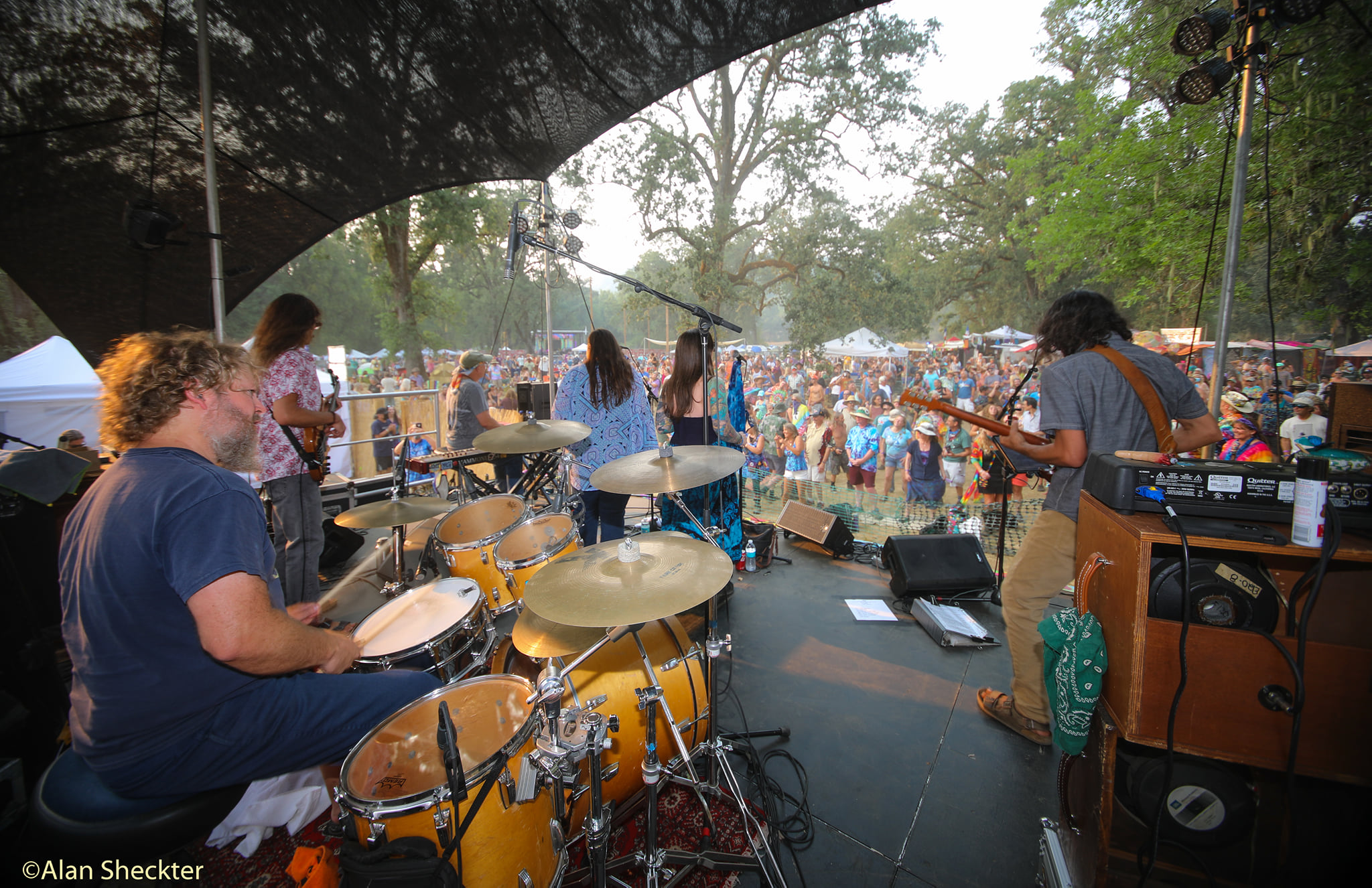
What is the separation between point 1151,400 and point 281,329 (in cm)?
408

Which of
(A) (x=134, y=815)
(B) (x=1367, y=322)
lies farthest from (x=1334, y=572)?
(B) (x=1367, y=322)

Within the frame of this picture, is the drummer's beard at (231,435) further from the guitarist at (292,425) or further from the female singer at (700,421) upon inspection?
the female singer at (700,421)

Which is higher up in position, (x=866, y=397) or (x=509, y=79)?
(x=509, y=79)

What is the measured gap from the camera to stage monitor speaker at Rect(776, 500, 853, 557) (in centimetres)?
454

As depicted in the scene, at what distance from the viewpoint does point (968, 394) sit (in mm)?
11320

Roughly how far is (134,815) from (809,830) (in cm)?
198

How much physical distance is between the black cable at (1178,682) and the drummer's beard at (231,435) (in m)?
2.52

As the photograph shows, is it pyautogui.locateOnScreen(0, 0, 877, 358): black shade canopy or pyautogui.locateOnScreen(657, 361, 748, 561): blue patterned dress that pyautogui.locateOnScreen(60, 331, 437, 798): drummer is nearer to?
pyautogui.locateOnScreen(0, 0, 877, 358): black shade canopy

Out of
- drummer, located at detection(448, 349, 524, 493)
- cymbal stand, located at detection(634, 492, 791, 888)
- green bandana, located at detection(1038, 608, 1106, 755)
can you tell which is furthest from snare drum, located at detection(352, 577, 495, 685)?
drummer, located at detection(448, 349, 524, 493)

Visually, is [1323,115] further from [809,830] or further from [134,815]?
[134,815]

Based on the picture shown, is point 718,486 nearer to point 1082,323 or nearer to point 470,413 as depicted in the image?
point 1082,323

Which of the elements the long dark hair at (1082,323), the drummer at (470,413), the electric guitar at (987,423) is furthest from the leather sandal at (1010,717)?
the drummer at (470,413)

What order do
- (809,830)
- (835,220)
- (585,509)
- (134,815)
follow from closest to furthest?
1. (134,815)
2. (809,830)
3. (585,509)
4. (835,220)

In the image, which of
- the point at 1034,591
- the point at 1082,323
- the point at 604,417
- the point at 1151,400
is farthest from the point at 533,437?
the point at 1151,400
